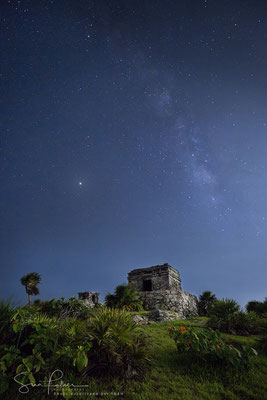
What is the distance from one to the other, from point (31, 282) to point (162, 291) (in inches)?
767

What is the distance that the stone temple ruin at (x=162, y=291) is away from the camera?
631 inches

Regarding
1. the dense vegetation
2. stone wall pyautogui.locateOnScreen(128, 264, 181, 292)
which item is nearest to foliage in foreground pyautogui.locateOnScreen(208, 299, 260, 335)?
the dense vegetation

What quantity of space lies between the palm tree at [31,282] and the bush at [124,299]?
51.1 ft

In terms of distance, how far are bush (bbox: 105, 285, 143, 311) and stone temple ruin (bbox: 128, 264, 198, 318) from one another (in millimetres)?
1866

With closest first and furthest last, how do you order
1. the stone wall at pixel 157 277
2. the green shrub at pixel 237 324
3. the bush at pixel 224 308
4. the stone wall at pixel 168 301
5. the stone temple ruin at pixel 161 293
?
the green shrub at pixel 237 324
the bush at pixel 224 308
the stone wall at pixel 168 301
the stone temple ruin at pixel 161 293
the stone wall at pixel 157 277

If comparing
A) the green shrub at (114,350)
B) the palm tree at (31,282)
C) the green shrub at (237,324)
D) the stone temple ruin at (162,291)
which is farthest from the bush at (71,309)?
the palm tree at (31,282)

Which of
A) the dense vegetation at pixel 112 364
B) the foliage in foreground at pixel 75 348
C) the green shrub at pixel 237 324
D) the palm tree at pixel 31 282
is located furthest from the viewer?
the palm tree at pixel 31 282

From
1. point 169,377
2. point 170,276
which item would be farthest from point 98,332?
point 170,276

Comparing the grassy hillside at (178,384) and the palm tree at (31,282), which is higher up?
the palm tree at (31,282)

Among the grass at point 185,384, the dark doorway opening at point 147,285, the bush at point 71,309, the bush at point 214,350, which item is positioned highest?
the dark doorway opening at point 147,285

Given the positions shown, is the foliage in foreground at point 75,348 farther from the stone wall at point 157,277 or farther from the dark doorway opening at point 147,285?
the dark doorway opening at point 147,285

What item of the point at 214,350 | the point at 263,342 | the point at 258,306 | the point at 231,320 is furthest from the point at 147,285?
the point at 214,350

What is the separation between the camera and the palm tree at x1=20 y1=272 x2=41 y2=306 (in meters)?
25.1

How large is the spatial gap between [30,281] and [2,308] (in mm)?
26133
